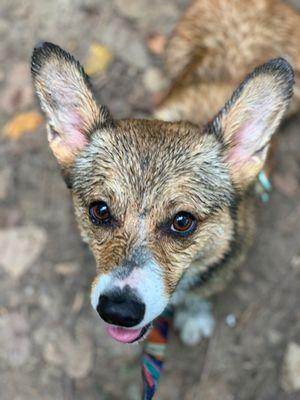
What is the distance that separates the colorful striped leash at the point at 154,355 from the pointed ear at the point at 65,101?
1.40m

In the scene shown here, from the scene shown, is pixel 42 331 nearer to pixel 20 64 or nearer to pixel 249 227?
pixel 249 227

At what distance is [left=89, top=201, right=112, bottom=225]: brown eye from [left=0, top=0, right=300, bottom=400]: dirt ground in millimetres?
1363

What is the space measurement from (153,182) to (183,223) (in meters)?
0.30

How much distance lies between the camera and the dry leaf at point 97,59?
5.47 metres

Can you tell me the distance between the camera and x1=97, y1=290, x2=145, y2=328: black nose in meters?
2.84

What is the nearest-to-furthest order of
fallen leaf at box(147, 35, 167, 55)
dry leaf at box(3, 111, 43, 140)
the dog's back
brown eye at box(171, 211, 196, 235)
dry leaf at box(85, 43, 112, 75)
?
brown eye at box(171, 211, 196, 235) < the dog's back < dry leaf at box(3, 111, 43, 140) < dry leaf at box(85, 43, 112, 75) < fallen leaf at box(147, 35, 167, 55)

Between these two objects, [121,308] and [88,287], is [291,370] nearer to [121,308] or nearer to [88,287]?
[88,287]

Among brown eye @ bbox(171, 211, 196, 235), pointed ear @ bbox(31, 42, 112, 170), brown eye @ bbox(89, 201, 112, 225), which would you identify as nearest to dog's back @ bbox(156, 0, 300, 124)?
pointed ear @ bbox(31, 42, 112, 170)

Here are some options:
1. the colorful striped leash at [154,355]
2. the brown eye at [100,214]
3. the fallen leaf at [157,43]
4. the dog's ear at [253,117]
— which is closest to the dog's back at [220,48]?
the fallen leaf at [157,43]

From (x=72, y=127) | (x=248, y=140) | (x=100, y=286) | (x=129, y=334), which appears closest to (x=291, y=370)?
(x=129, y=334)

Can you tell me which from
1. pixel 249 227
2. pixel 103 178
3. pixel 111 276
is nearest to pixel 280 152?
pixel 249 227

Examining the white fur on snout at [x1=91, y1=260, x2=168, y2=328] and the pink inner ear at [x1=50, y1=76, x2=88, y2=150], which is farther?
the pink inner ear at [x1=50, y1=76, x2=88, y2=150]

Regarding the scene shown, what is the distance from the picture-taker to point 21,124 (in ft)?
17.2

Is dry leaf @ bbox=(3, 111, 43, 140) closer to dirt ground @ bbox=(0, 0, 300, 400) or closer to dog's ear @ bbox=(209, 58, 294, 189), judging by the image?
dirt ground @ bbox=(0, 0, 300, 400)
